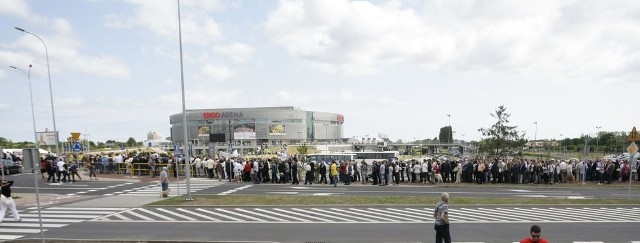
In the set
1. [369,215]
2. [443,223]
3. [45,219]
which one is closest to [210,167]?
[45,219]

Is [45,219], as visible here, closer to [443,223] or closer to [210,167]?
[443,223]

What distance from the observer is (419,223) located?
14.9m

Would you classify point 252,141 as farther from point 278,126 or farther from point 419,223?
point 419,223

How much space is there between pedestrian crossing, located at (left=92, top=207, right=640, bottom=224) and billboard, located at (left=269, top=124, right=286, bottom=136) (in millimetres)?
135328

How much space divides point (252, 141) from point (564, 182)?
126 m

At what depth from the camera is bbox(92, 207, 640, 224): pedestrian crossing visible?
50.4ft

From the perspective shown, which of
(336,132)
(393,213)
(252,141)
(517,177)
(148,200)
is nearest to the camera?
(393,213)

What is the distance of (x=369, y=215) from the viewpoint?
16297 mm

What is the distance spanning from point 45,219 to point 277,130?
138 meters

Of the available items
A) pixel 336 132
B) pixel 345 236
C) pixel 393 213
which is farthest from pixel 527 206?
pixel 336 132

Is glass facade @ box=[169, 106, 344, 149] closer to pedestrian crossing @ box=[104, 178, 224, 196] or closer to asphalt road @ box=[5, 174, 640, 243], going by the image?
pedestrian crossing @ box=[104, 178, 224, 196]

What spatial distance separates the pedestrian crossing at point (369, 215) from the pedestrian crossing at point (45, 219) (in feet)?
2.74

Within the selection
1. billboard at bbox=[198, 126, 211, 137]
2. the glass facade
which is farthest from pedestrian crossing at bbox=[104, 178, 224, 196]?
billboard at bbox=[198, 126, 211, 137]

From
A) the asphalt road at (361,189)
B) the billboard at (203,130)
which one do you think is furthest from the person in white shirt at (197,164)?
the billboard at (203,130)
